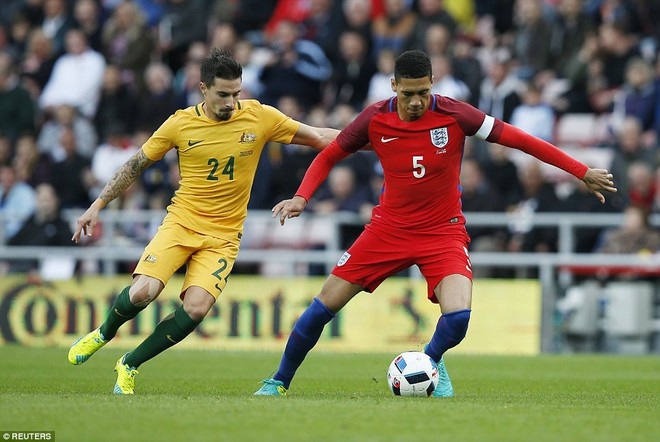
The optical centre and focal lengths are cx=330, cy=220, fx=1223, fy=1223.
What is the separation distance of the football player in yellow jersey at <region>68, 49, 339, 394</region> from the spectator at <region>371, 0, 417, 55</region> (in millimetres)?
10070

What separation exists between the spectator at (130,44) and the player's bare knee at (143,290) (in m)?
12.1

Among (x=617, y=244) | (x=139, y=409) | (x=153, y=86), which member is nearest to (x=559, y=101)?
(x=617, y=244)

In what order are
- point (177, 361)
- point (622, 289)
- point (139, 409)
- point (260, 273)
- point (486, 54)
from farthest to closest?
1. point (486, 54)
2. point (260, 273)
3. point (622, 289)
4. point (177, 361)
5. point (139, 409)

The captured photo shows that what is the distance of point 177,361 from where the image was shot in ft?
47.0

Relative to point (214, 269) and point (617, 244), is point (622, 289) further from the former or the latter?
point (214, 269)

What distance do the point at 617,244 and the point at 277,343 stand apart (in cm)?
487

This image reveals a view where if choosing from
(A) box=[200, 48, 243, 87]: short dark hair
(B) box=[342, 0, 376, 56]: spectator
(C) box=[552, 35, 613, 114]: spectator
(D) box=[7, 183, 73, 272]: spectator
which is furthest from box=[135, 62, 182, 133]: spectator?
(A) box=[200, 48, 243, 87]: short dark hair

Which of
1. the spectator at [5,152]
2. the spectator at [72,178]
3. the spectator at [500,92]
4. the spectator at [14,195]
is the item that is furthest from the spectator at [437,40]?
the spectator at [5,152]

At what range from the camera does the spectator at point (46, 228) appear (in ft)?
61.6

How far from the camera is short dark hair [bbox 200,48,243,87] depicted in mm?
9562

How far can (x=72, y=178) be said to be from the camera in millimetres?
20125

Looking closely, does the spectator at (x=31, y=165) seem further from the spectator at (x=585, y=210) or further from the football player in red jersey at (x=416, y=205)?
the football player in red jersey at (x=416, y=205)

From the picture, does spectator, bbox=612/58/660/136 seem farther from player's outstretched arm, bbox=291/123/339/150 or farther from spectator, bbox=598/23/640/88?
player's outstretched arm, bbox=291/123/339/150

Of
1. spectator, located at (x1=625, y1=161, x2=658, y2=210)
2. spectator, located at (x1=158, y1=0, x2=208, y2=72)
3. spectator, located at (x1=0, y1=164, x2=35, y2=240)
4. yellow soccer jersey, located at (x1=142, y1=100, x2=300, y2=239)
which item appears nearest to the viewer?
yellow soccer jersey, located at (x1=142, y1=100, x2=300, y2=239)
